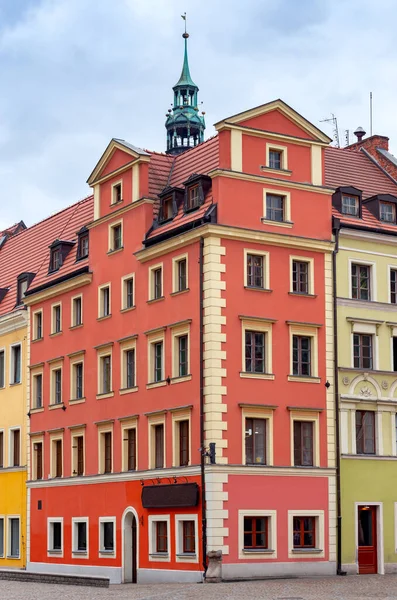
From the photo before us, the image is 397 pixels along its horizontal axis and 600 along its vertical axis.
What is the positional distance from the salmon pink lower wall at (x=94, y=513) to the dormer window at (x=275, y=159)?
45.0 feet

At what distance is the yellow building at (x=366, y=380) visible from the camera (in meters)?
52.0

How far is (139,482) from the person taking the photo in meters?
53.2

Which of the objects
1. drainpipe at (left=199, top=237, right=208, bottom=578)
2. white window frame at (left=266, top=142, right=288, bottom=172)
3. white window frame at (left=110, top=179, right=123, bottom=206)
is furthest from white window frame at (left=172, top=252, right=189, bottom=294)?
white window frame at (left=110, top=179, right=123, bottom=206)

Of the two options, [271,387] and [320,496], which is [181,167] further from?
[320,496]

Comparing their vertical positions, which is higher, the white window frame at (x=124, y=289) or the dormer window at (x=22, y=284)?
the dormer window at (x=22, y=284)

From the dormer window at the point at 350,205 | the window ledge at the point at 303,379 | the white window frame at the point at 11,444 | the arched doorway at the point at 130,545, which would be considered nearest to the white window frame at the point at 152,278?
the window ledge at the point at 303,379

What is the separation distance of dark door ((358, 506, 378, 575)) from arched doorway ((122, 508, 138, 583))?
950 cm

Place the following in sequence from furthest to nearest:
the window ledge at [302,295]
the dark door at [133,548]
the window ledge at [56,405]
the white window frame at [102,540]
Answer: the window ledge at [56,405]
the white window frame at [102,540]
the dark door at [133,548]
the window ledge at [302,295]

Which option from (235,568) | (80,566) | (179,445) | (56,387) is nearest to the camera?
(235,568)

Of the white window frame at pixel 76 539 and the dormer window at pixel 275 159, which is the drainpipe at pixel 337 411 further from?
the white window frame at pixel 76 539

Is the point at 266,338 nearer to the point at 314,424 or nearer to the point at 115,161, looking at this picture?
the point at 314,424

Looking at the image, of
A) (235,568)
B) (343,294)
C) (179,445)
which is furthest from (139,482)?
(343,294)

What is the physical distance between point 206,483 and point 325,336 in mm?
8552

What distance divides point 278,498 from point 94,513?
35.1 feet
